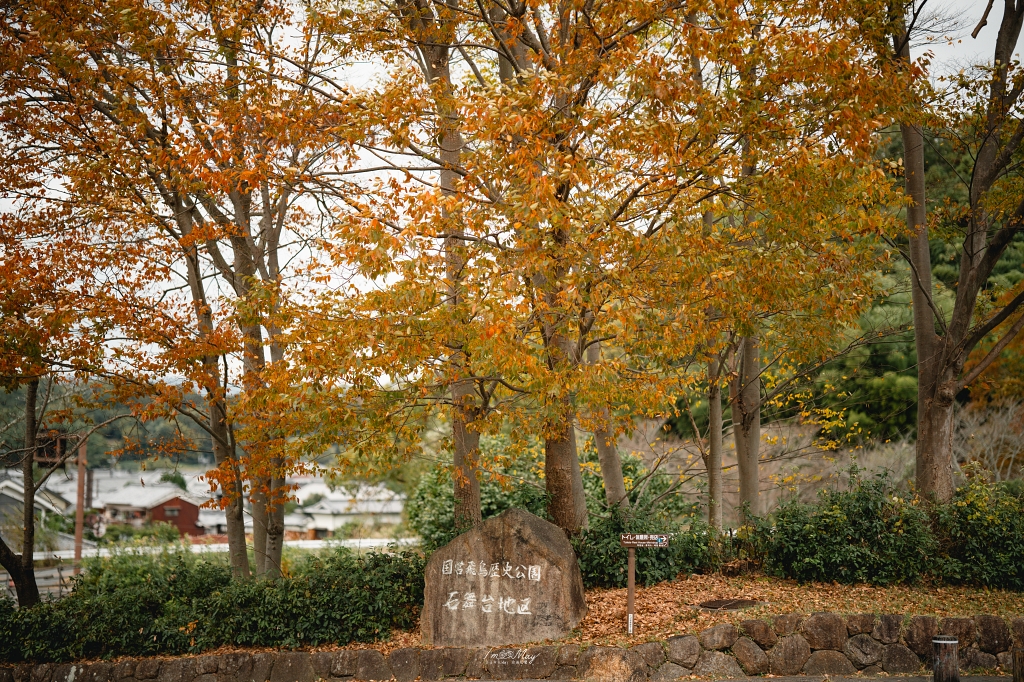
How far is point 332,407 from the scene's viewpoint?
8.71 meters

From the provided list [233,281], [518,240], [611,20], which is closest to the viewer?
[518,240]

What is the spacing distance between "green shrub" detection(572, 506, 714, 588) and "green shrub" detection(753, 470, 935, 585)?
1.00m

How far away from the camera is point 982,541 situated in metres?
10.3

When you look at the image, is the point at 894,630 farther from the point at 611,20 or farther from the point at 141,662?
the point at 141,662

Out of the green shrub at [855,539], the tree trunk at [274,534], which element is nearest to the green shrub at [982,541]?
the green shrub at [855,539]

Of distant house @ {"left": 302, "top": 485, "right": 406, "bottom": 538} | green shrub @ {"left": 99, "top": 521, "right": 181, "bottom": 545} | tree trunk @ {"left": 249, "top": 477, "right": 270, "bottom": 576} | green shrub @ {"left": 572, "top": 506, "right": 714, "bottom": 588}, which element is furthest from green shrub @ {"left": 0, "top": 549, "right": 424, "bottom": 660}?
distant house @ {"left": 302, "top": 485, "right": 406, "bottom": 538}

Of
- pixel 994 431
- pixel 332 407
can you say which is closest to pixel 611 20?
pixel 332 407

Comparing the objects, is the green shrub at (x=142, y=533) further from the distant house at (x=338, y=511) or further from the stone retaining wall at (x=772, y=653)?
the stone retaining wall at (x=772, y=653)

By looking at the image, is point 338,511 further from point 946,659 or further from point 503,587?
point 946,659

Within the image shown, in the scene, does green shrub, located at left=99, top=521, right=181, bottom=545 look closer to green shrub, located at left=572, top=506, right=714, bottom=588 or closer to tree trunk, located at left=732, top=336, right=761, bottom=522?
green shrub, located at left=572, top=506, right=714, bottom=588

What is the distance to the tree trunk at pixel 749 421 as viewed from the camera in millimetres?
12738

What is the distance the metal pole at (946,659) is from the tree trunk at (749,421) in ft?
17.8

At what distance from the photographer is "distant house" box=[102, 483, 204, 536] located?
4675 centimetres

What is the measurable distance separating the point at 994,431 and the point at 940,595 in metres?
13.2
